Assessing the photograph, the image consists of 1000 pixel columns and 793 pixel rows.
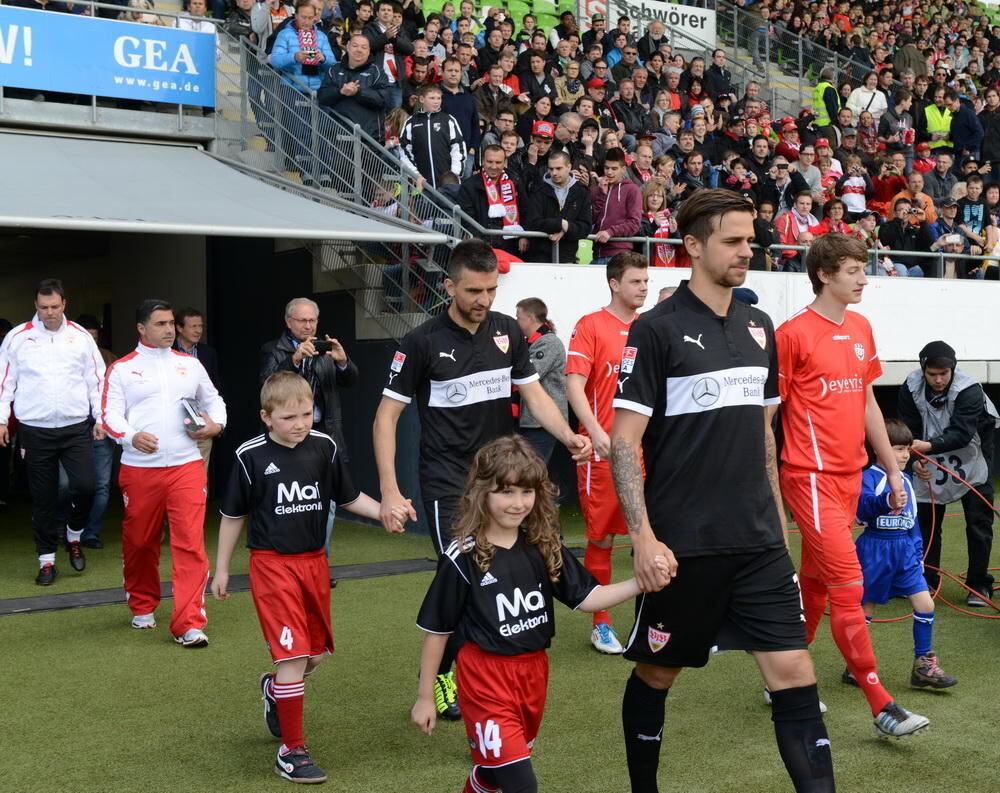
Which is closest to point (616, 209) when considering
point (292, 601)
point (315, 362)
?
point (315, 362)

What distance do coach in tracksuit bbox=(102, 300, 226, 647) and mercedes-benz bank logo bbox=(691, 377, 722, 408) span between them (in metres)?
3.69

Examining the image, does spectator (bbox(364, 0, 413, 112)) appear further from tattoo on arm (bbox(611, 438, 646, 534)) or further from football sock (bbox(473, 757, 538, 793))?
football sock (bbox(473, 757, 538, 793))

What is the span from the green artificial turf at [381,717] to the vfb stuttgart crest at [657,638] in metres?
0.80

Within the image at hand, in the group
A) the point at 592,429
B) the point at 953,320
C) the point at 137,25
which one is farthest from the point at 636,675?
the point at 953,320

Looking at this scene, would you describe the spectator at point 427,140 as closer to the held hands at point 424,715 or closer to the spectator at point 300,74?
the spectator at point 300,74

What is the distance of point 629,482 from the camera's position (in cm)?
350

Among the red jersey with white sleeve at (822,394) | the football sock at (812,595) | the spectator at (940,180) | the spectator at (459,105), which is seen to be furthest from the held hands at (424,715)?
the spectator at (940,180)

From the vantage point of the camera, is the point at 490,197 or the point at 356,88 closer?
the point at 490,197

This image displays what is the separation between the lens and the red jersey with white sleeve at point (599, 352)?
609 cm

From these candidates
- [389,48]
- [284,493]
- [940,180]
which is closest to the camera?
[284,493]

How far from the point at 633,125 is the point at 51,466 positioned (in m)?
8.49

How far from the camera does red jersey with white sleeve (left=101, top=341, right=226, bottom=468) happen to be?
21.3ft

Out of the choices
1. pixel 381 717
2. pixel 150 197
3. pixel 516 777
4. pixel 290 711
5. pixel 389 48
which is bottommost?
pixel 381 717

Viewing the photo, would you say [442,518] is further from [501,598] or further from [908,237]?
[908,237]
